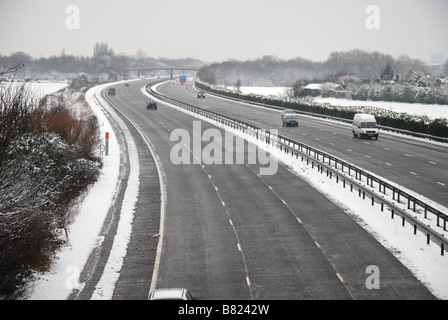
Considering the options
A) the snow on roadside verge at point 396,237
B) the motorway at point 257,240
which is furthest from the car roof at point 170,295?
the snow on roadside verge at point 396,237

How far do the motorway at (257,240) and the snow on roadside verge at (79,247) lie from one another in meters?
1.73

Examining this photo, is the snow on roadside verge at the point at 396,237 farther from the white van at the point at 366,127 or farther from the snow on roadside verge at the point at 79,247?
the white van at the point at 366,127

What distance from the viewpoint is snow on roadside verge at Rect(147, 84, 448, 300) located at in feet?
57.0

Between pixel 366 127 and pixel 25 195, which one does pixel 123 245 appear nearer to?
pixel 25 195

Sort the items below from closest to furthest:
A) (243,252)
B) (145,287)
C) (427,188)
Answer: (145,287) < (243,252) < (427,188)

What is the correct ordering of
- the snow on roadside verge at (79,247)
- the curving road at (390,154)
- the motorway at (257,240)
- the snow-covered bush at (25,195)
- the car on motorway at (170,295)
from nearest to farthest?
the car on motorway at (170,295)
the snow-covered bush at (25,195)
the motorway at (257,240)
the snow on roadside verge at (79,247)
the curving road at (390,154)

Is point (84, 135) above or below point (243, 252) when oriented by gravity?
above

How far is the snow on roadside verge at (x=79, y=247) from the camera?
16656 millimetres

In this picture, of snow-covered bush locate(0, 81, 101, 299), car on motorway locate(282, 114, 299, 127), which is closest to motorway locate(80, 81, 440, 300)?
snow-covered bush locate(0, 81, 101, 299)

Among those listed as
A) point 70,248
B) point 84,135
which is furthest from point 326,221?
point 84,135

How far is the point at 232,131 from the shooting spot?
61.3m

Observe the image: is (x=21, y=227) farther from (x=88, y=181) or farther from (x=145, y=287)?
(x=88, y=181)
